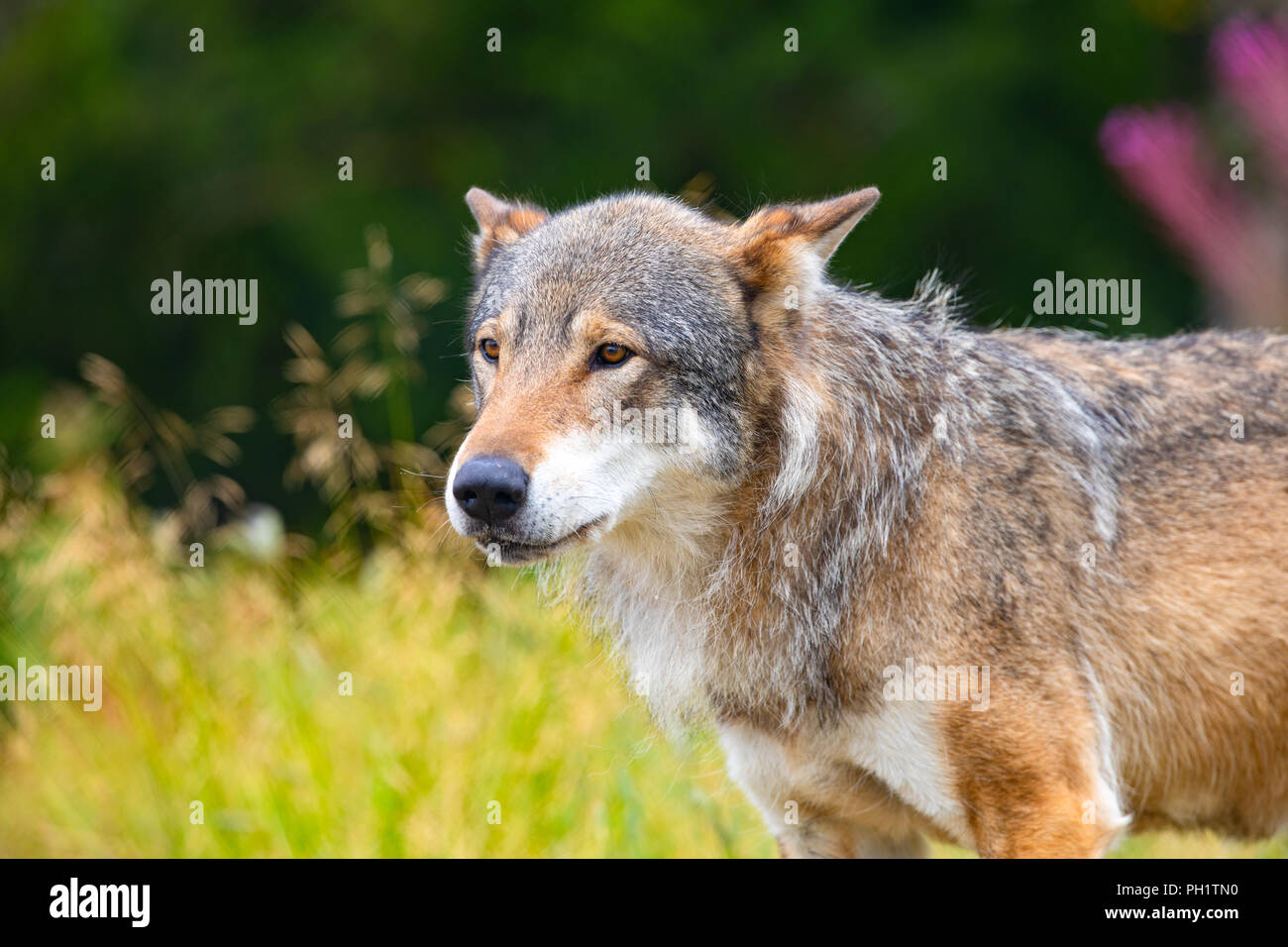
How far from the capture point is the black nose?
11.8 feet

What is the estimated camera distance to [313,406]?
6.32 m

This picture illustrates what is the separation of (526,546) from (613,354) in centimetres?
58

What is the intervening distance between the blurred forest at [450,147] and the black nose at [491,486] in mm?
9466

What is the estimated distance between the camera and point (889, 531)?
4004 mm

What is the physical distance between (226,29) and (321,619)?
10230 mm

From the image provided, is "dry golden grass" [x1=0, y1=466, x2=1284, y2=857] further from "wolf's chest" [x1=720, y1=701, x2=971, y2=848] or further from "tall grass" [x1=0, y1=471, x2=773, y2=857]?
"wolf's chest" [x1=720, y1=701, x2=971, y2=848]

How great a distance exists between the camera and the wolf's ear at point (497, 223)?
464cm

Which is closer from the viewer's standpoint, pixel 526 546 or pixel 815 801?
pixel 526 546

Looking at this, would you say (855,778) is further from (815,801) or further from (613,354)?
(613,354)

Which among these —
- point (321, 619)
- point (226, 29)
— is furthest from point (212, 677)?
point (226, 29)

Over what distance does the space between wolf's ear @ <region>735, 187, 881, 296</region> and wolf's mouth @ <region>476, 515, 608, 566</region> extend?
872 millimetres

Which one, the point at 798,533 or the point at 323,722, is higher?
the point at 798,533

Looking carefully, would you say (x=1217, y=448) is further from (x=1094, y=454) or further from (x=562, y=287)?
(x=562, y=287)

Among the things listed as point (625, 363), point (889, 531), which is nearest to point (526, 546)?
point (625, 363)
